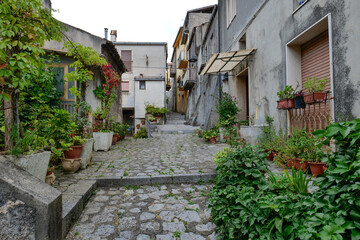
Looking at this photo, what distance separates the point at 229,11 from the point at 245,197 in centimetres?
889

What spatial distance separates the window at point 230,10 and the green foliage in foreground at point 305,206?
8149mm

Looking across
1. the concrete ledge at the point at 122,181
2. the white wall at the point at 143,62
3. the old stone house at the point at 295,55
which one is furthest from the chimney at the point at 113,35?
the concrete ledge at the point at 122,181

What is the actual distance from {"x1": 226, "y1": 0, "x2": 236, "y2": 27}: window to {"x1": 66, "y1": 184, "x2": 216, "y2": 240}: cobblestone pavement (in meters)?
7.66

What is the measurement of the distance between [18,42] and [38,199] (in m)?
1.55

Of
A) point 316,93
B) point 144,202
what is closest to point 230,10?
point 316,93

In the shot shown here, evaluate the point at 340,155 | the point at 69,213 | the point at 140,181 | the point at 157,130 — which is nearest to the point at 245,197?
the point at 340,155

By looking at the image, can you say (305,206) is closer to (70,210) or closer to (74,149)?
(70,210)

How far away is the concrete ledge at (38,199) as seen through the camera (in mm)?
1684

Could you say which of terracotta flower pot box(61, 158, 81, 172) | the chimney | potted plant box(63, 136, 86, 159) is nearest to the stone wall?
potted plant box(63, 136, 86, 159)

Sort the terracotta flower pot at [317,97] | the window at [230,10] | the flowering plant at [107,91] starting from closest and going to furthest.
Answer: the terracotta flower pot at [317,97], the flowering plant at [107,91], the window at [230,10]

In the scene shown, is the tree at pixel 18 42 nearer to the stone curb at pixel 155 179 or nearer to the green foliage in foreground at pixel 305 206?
the stone curb at pixel 155 179

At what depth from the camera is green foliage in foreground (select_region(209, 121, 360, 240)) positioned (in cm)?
120

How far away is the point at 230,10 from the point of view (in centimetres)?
870

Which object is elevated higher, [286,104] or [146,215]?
[286,104]
